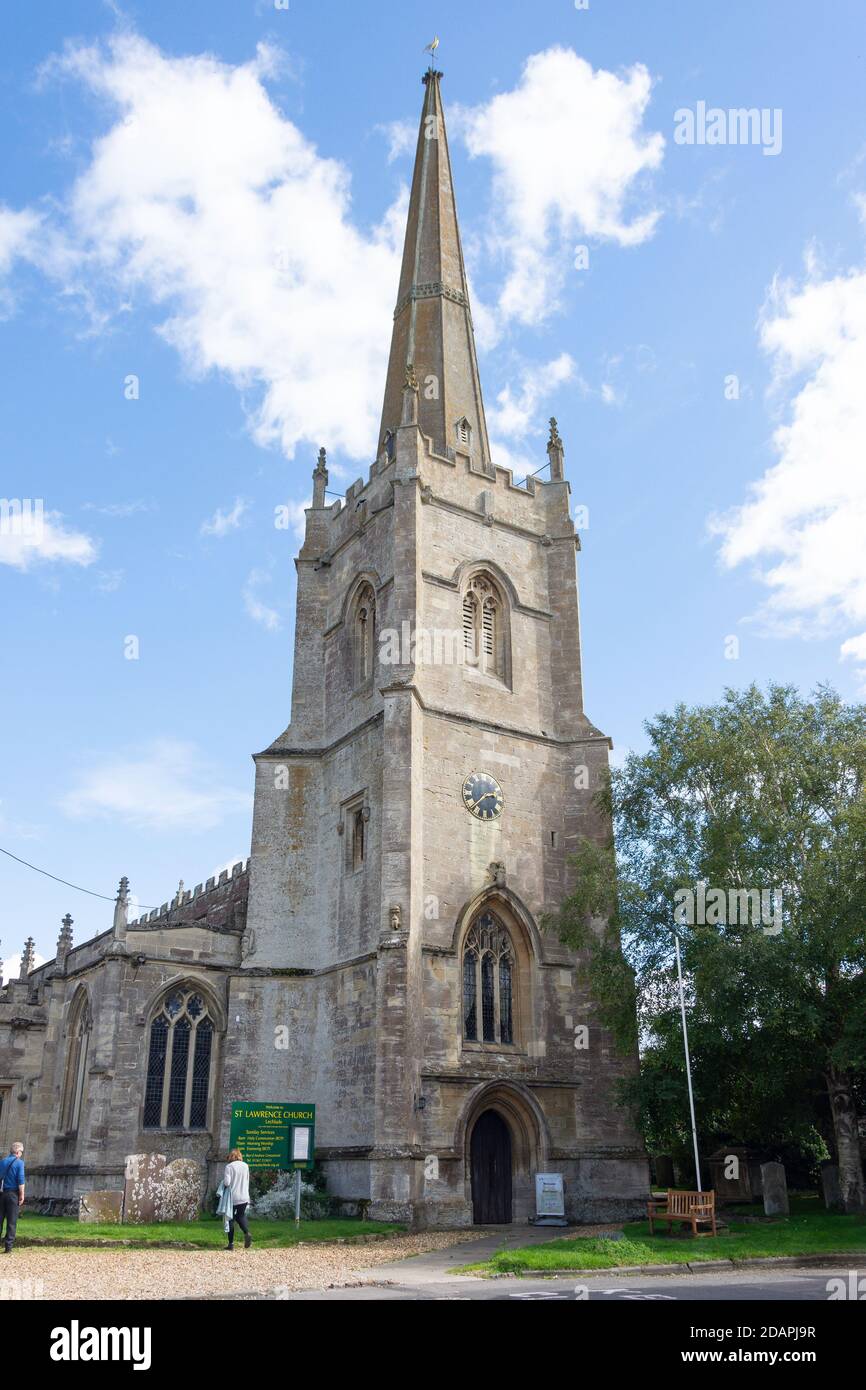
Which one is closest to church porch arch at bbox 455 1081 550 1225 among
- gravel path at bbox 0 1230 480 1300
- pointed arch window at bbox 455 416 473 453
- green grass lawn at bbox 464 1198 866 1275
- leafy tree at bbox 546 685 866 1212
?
leafy tree at bbox 546 685 866 1212

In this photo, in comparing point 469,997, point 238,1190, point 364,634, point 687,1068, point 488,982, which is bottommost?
point 238,1190

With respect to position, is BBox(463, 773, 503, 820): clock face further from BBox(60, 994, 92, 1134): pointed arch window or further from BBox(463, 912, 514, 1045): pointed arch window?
BBox(60, 994, 92, 1134): pointed arch window

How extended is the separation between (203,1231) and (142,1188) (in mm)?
2095

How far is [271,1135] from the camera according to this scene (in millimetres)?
21938

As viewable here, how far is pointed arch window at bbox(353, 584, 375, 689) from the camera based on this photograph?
2889 centimetres

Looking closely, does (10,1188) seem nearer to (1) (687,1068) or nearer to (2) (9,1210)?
(2) (9,1210)

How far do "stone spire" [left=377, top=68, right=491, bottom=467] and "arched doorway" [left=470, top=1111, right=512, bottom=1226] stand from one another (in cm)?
1758

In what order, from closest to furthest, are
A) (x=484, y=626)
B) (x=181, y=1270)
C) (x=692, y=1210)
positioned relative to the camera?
1. (x=181, y=1270)
2. (x=692, y=1210)
3. (x=484, y=626)

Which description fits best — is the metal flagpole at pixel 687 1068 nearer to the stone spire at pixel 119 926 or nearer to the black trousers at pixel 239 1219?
the black trousers at pixel 239 1219

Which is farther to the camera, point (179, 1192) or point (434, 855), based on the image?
point (434, 855)

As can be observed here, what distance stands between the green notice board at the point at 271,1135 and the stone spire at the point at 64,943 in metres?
10.9

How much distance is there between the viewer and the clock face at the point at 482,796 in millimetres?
26109

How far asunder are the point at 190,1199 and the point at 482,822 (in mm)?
10287

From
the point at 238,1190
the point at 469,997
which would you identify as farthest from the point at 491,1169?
the point at 238,1190
